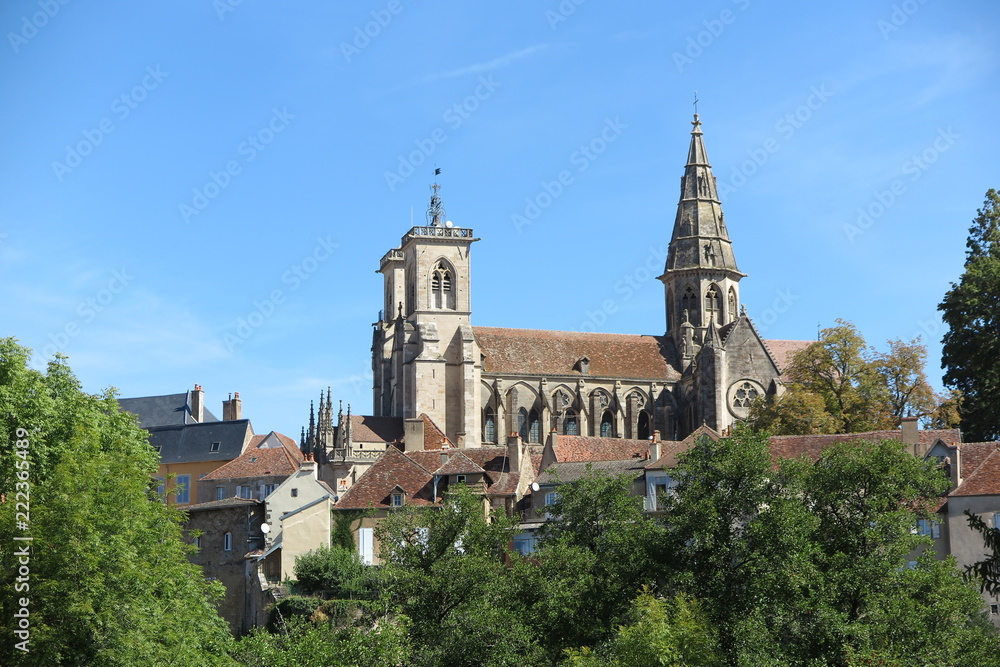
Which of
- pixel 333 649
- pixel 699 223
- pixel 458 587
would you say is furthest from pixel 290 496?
pixel 699 223

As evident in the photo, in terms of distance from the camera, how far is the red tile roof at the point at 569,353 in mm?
93562

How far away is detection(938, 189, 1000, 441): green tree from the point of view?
201 ft

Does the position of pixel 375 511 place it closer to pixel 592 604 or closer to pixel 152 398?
pixel 592 604

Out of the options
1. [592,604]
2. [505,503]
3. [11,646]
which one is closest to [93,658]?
[11,646]

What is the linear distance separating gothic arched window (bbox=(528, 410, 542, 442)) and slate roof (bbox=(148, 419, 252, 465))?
20.7 metres

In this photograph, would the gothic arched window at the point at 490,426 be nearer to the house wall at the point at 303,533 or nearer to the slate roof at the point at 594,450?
the slate roof at the point at 594,450

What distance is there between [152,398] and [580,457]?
31.8 metres

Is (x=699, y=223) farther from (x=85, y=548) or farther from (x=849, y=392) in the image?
(x=85, y=548)

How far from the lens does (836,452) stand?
40.7m

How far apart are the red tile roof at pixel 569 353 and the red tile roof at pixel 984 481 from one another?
4424cm

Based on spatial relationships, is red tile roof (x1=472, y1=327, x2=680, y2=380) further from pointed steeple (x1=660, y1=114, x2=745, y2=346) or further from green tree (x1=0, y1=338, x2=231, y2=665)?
green tree (x1=0, y1=338, x2=231, y2=665)

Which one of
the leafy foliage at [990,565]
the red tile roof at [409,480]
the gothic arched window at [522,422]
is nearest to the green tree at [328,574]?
the red tile roof at [409,480]

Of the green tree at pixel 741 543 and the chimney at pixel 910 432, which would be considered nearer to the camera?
the green tree at pixel 741 543

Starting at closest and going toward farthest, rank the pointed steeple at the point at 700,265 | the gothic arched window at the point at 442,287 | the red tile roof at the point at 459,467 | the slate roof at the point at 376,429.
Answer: the red tile roof at the point at 459,467 < the slate roof at the point at 376,429 < the gothic arched window at the point at 442,287 < the pointed steeple at the point at 700,265
